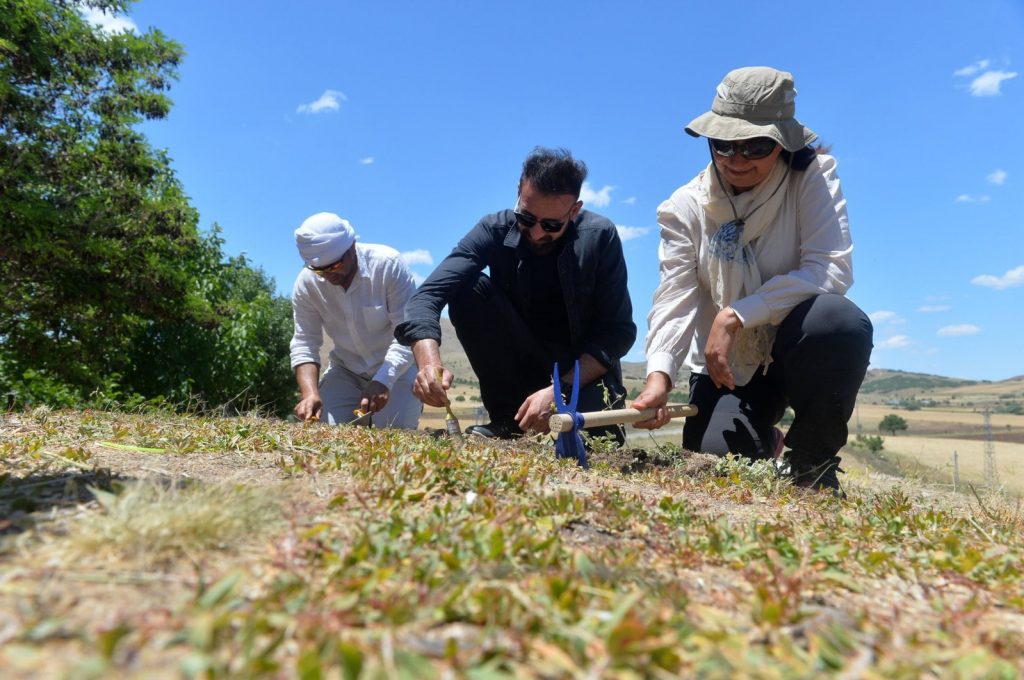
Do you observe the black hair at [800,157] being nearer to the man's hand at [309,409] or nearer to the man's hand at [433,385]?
the man's hand at [433,385]

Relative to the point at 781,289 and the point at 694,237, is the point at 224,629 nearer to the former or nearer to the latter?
the point at 781,289

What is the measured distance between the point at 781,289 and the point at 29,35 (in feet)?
34.9

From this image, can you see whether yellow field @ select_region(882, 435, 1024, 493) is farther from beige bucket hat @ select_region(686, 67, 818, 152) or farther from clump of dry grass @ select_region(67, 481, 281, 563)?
clump of dry grass @ select_region(67, 481, 281, 563)

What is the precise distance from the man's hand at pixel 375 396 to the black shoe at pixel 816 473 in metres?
2.75

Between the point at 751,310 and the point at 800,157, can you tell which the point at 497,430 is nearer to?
the point at 751,310

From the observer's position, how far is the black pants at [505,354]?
427 centimetres

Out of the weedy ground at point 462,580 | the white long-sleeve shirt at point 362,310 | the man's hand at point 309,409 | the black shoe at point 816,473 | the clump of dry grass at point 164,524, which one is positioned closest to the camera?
the weedy ground at point 462,580

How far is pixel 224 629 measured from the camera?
1037 millimetres

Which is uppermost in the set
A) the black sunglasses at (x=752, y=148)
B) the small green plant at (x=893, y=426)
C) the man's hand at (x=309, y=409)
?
the black sunglasses at (x=752, y=148)

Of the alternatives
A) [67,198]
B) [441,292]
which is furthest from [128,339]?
[441,292]

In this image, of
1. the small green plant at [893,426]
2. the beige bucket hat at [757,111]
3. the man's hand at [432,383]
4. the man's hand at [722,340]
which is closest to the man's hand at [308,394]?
the man's hand at [432,383]

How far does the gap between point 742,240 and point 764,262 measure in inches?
7.6

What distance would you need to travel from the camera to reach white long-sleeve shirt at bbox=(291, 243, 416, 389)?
17.0ft

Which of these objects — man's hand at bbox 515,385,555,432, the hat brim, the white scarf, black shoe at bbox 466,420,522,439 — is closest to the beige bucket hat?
the hat brim
